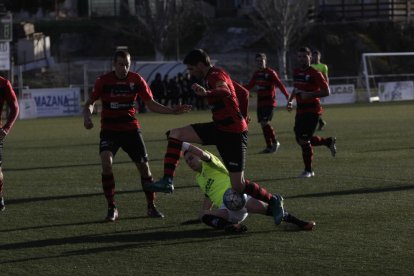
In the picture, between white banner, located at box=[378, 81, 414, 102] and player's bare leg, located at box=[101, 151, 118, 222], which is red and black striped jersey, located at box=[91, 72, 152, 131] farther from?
white banner, located at box=[378, 81, 414, 102]

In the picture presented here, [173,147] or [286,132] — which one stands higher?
[173,147]

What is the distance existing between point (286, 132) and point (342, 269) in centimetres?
1853

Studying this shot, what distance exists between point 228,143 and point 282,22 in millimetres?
55554

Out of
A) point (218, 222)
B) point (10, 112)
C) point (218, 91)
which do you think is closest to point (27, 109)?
point (10, 112)

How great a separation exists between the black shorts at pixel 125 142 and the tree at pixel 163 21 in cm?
5279

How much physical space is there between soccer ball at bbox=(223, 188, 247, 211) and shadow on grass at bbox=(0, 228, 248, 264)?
30cm

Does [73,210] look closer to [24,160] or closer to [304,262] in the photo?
[304,262]

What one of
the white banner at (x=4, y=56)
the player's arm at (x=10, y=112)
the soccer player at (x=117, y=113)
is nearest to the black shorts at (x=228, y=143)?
the soccer player at (x=117, y=113)

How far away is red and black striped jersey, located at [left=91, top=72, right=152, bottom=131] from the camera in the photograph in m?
11.1

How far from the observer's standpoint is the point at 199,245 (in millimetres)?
9445

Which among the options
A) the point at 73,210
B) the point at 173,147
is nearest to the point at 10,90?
the point at 73,210

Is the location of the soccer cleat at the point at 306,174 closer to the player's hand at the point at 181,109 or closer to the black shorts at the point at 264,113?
the player's hand at the point at 181,109

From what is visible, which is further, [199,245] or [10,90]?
[10,90]

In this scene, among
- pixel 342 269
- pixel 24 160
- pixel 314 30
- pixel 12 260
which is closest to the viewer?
pixel 342 269
